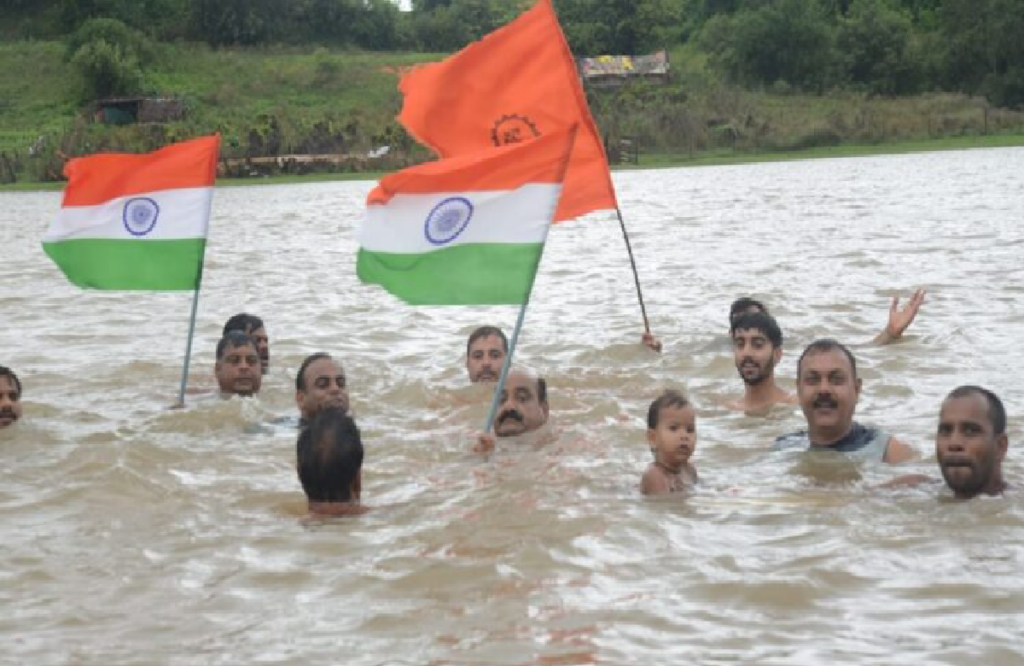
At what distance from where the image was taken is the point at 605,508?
27.6 ft

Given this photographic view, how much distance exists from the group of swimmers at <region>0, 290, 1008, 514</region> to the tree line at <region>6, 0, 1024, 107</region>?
67028 millimetres

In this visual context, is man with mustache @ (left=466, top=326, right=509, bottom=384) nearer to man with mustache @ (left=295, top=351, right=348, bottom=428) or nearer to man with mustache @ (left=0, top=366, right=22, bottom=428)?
man with mustache @ (left=295, top=351, right=348, bottom=428)

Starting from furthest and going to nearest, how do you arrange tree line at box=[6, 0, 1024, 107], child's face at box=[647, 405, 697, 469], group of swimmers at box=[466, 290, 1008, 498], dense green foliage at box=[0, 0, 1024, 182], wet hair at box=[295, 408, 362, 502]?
tree line at box=[6, 0, 1024, 107] < dense green foliage at box=[0, 0, 1024, 182] < child's face at box=[647, 405, 697, 469] < group of swimmers at box=[466, 290, 1008, 498] < wet hair at box=[295, 408, 362, 502]

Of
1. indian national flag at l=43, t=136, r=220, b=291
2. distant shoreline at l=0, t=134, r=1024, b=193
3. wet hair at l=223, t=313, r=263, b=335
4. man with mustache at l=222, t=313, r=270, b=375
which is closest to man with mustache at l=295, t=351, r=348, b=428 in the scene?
indian national flag at l=43, t=136, r=220, b=291

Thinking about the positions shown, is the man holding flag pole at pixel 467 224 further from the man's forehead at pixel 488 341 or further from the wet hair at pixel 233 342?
the wet hair at pixel 233 342

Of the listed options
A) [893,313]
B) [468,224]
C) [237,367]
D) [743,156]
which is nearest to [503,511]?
[468,224]

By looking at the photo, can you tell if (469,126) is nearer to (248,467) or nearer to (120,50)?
(248,467)

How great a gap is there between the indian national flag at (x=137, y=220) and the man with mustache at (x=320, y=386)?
122 cm

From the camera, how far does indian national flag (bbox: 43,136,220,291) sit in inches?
439

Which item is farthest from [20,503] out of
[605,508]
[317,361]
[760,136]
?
[760,136]

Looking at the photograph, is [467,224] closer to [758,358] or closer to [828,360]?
[828,360]

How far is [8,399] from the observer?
36.2 feet

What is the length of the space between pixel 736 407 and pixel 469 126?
2.66 metres

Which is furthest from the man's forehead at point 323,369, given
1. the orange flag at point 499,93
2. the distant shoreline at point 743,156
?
the distant shoreline at point 743,156
